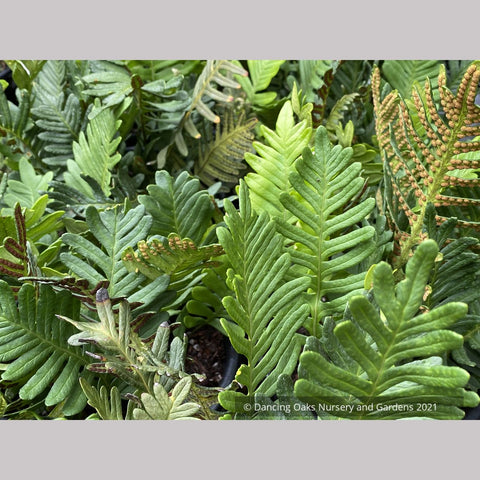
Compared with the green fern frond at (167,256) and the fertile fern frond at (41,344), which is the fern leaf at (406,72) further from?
the fertile fern frond at (41,344)

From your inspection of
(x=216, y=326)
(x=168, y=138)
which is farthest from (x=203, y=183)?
(x=216, y=326)

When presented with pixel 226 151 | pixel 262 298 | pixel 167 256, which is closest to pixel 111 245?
pixel 167 256

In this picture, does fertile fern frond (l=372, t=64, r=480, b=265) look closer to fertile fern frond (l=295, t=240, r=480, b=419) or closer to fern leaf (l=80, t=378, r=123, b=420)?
fertile fern frond (l=295, t=240, r=480, b=419)

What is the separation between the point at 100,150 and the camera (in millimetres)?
955

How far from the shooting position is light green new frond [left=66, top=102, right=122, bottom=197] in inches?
37.2

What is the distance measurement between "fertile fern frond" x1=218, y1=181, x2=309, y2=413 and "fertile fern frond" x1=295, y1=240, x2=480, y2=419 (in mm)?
99

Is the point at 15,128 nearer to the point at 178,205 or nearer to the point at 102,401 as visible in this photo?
the point at 178,205

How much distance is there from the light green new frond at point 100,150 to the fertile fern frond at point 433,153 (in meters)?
0.41

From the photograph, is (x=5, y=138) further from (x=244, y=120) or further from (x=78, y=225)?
(x=244, y=120)

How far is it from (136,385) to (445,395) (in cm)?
31

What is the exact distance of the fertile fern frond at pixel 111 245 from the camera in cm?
72

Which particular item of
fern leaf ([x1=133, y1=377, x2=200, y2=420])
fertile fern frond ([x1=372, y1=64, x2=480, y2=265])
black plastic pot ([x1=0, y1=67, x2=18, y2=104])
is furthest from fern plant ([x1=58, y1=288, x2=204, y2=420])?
black plastic pot ([x1=0, y1=67, x2=18, y2=104])

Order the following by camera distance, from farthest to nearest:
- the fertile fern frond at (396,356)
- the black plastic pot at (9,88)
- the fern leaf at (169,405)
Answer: the black plastic pot at (9,88), the fern leaf at (169,405), the fertile fern frond at (396,356)

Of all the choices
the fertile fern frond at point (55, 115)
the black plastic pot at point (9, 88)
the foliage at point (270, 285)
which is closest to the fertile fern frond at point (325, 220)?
the foliage at point (270, 285)
